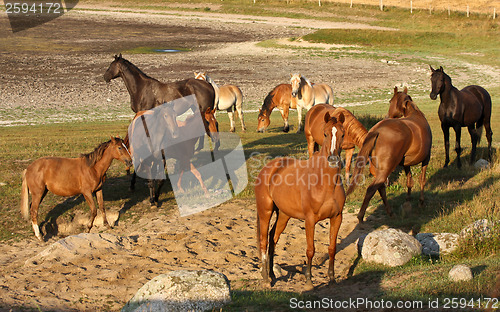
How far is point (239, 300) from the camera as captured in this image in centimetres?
736

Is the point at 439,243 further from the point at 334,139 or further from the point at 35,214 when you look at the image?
the point at 35,214

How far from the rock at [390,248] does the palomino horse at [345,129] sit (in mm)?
3082

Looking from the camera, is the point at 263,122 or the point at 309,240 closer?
the point at 309,240

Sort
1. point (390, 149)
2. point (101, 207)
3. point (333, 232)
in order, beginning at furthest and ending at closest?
point (101, 207), point (390, 149), point (333, 232)

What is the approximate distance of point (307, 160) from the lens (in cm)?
→ 827

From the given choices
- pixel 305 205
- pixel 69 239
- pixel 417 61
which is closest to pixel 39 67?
pixel 417 61

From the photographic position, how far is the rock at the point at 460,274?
7.23m

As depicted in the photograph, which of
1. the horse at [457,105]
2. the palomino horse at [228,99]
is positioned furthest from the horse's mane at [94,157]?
the palomino horse at [228,99]

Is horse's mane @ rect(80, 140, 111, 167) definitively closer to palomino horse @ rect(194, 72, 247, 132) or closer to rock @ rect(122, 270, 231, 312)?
rock @ rect(122, 270, 231, 312)

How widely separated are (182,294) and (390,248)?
149 inches

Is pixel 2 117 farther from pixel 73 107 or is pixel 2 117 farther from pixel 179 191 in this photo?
pixel 179 191

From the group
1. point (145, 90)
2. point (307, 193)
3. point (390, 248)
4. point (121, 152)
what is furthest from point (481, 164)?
point (145, 90)

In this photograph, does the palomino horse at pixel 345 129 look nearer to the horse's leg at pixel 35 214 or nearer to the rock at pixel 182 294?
the rock at pixel 182 294

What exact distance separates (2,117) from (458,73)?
28.6 metres
